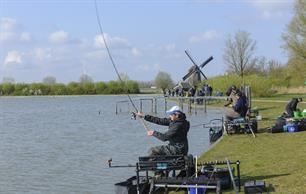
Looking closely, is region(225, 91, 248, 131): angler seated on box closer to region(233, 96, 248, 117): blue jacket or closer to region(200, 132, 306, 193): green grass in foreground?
region(233, 96, 248, 117): blue jacket

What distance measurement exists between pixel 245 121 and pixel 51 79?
105935mm

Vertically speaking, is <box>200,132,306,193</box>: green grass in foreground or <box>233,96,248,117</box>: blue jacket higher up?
<box>233,96,248,117</box>: blue jacket

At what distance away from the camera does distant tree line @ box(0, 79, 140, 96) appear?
10300 cm

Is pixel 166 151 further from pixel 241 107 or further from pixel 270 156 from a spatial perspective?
pixel 241 107

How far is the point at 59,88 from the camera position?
109 meters

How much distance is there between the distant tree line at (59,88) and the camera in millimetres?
103000

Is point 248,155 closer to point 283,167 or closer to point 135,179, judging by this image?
point 283,167

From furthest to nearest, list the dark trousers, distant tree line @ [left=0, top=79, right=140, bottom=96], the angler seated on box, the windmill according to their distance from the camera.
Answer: distant tree line @ [left=0, top=79, right=140, bottom=96] → the windmill → the angler seated on box → the dark trousers

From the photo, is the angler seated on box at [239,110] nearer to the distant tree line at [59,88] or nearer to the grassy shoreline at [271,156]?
the grassy shoreline at [271,156]

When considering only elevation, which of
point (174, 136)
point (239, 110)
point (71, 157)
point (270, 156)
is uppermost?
point (239, 110)

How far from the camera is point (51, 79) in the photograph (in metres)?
121

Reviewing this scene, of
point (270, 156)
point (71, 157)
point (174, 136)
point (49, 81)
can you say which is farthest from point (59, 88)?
point (174, 136)

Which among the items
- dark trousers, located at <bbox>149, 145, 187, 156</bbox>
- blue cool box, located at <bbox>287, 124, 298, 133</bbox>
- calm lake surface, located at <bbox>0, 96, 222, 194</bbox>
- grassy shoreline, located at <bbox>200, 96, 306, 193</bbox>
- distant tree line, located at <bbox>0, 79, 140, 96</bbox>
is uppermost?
distant tree line, located at <bbox>0, 79, 140, 96</bbox>

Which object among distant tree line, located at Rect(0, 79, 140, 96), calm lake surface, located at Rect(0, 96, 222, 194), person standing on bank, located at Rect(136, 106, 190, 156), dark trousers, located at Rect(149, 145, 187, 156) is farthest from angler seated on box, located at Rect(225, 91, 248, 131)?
distant tree line, located at Rect(0, 79, 140, 96)
